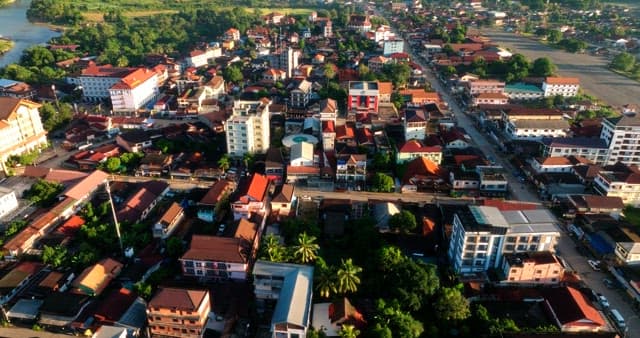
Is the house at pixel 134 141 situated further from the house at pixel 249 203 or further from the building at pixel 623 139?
the building at pixel 623 139

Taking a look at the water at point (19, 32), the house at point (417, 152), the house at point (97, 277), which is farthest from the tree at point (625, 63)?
the water at point (19, 32)

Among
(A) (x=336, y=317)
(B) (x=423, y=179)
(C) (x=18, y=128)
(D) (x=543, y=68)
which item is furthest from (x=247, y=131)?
(D) (x=543, y=68)

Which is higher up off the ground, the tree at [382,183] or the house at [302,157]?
the house at [302,157]

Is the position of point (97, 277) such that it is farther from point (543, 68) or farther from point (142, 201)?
point (543, 68)

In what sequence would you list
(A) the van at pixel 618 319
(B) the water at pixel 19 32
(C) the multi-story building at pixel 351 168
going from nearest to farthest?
(A) the van at pixel 618 319
(C) the multi-story building at pixel 351 168
(B) the water at pixel 19 32

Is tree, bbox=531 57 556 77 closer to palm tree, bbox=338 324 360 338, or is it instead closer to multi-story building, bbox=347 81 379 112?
multi-story building, bbox=347 81 379 112

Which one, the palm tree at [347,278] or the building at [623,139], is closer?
the palm tree at [347,278]

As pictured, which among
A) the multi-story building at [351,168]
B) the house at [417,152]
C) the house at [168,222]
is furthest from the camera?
the house at [417,152]
